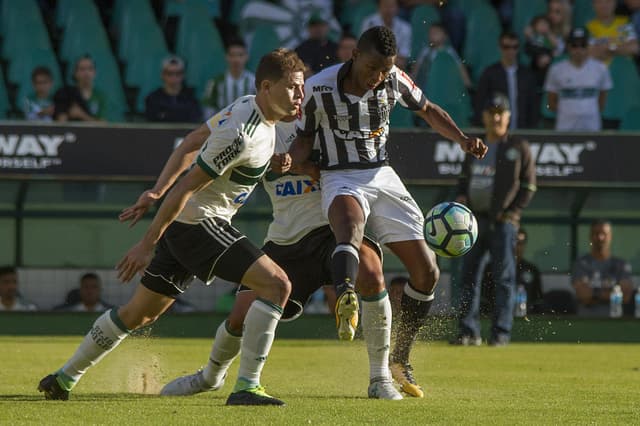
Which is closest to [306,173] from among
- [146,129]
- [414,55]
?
[146,129]

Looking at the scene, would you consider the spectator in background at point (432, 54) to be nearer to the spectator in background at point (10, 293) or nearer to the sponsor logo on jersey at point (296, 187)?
the spectator in background at point (10, 293)

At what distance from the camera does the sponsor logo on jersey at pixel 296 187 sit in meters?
8.32

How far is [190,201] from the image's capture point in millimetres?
7191

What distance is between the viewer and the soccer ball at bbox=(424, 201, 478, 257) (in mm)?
8219

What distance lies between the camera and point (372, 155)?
8.16m

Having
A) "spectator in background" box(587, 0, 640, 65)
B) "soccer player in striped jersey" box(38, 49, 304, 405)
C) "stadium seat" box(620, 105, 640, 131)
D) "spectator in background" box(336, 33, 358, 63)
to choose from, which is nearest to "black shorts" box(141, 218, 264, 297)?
"soccer player in striped jersey" box(38, 49, 304, 405)

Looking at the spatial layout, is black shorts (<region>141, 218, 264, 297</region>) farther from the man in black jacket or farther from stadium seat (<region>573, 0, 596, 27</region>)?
stadium seat (<region>573, 0, 596, 27</region>)

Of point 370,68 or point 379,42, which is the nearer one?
point 379,42

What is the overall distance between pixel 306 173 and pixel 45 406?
211cm

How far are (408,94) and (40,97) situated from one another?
26.7 feet

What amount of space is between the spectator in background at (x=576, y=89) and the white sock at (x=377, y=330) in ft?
26.5

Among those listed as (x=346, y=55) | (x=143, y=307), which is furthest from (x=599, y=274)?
(x=143, y=307)

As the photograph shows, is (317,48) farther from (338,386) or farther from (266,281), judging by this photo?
(266,281)

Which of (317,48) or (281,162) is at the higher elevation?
(317,48)
